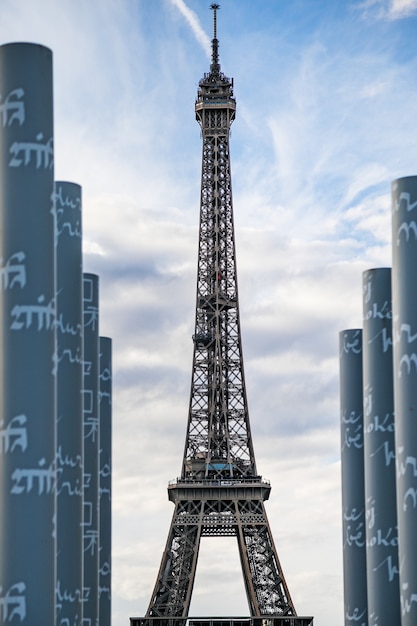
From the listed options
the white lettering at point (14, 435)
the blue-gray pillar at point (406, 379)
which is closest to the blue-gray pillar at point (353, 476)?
the blue-gray pillar at point (406, 379)

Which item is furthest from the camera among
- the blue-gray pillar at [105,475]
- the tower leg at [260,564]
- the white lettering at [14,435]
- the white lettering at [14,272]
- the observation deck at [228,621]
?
the tower leg at [260,564]

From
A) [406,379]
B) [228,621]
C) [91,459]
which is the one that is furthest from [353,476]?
[228,621]

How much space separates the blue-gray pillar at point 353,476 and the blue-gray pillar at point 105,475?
900 centimetres

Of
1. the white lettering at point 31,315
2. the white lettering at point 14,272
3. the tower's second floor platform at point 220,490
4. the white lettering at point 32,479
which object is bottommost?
the white lettering at point 32,479

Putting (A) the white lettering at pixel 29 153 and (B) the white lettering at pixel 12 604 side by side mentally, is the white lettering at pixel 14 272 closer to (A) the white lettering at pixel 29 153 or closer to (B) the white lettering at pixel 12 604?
(A) the white lettering at pixel 29 153

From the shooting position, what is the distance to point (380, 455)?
135 feet

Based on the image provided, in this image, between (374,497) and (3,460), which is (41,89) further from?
(374,497)

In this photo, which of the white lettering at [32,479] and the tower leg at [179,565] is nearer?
the white lettering at [32,479]

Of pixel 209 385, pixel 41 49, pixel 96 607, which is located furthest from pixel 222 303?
pixel 41 49

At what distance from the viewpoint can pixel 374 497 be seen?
41250mm

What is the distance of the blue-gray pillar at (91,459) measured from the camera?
1785 inches

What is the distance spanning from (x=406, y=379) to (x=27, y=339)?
33.1 ft

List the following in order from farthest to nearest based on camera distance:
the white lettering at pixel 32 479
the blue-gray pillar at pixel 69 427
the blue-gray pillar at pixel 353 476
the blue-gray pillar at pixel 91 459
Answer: the blue-gray pillar at pixel 353 476, the blue-gray pillar at pixel 91 459, the blue-gray pillar at pixel 69 427, the white lettering at pixel 32 479

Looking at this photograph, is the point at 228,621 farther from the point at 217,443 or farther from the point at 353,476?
the point at 353,476
